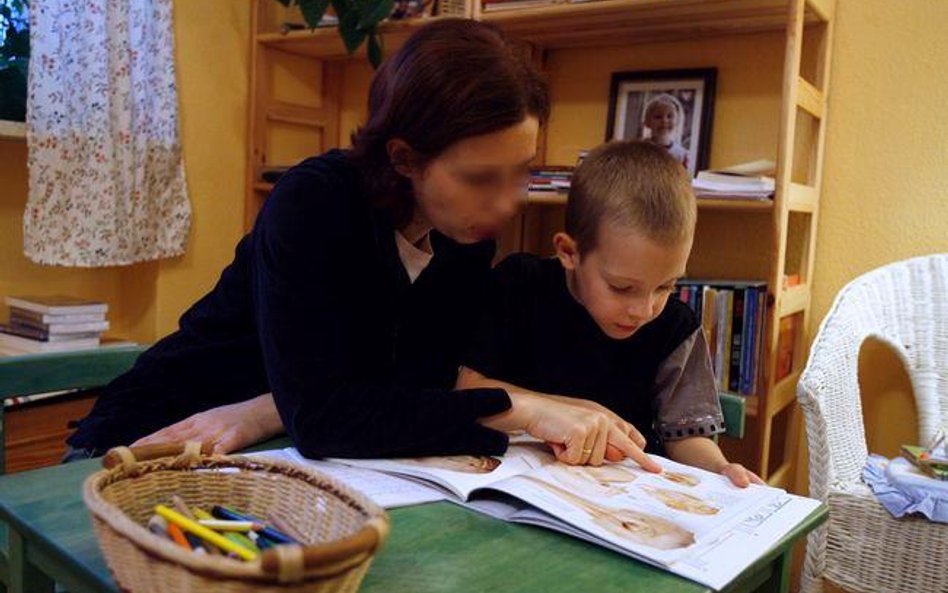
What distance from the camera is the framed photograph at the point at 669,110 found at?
7.45 ft

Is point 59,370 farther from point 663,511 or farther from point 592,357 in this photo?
point 663,511

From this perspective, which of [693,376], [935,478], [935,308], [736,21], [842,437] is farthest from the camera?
[736,21]

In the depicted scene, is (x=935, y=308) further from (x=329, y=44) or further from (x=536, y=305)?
(x=329, y=44)

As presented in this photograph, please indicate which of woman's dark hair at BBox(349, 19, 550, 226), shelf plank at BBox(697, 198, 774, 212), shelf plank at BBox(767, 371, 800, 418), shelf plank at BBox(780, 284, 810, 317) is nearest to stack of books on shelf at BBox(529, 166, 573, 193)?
shelf plank at BBox(697, 198, 774, 212)

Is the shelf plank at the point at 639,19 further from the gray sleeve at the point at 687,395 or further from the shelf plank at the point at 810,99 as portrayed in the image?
the gray sleeve at the point at 687,395

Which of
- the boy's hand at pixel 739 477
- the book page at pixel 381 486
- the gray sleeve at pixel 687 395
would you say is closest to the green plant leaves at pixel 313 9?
the gray sleeve at pixel 687 395

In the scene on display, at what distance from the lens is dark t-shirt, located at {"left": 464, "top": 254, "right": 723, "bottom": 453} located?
119cm

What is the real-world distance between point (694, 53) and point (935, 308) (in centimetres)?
94

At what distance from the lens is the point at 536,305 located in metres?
1.26

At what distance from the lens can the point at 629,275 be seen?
1.09 meters

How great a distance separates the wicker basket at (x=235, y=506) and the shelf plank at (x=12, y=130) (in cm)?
185

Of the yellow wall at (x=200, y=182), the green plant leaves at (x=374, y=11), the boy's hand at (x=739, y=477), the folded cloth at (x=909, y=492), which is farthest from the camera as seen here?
the yellow wall at (x=200, y=182)

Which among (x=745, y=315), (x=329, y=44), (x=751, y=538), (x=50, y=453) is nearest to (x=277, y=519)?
(x=751, y=538)

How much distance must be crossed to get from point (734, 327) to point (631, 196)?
1075mm
